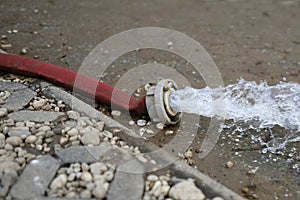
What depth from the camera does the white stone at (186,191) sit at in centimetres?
159

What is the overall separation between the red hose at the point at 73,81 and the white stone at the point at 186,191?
66 cm

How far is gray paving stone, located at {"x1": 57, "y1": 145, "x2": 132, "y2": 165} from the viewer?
1740mm

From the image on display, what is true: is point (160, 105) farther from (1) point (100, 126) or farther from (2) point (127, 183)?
(2) point (127, 183)

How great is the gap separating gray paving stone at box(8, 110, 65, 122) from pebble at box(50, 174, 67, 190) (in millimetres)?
426

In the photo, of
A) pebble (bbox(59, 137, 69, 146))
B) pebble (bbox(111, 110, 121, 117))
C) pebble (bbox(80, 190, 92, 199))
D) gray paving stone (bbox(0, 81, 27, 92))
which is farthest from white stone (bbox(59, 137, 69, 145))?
gray paving stone (bbox(0, 81, 27, 92))

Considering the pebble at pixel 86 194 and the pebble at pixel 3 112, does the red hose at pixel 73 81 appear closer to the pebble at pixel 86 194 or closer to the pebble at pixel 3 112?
the pebble at pixel 3 112

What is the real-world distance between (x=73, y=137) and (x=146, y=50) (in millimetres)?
1255

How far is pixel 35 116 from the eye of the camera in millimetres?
2008

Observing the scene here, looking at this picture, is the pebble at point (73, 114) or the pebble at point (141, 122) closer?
the pebble at point (73, 114)

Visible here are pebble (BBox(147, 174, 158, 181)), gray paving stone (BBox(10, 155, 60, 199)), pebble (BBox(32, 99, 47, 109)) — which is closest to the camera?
gray paving stone (BBox(10, 155, 60, 199))

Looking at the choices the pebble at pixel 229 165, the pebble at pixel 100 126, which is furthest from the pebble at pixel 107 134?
the pebble at pixel 229 165

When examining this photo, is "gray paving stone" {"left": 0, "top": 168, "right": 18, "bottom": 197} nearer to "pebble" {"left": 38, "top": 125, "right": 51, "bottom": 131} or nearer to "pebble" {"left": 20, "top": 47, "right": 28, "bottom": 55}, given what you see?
"pebble" {"left": 38, "top": 125, "right": 51, "bottom": 131}

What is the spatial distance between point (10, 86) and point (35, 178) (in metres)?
0.80

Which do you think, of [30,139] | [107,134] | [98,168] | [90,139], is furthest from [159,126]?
[30,139]
